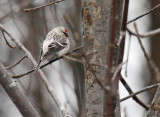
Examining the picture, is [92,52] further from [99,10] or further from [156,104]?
[156,104]

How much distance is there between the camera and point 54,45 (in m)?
5.43

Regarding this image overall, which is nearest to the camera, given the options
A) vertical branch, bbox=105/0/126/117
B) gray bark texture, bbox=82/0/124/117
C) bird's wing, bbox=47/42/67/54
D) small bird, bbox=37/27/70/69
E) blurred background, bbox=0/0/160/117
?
vertical branch, bbox=105/0/126/117

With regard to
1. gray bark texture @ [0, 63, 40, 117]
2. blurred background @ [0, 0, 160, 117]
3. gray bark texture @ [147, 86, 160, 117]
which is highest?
gray bark texture @ [0, 63, 40, 117]

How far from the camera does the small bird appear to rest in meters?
5.10

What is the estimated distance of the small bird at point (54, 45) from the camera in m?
5.10

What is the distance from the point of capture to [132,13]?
31.6 feet

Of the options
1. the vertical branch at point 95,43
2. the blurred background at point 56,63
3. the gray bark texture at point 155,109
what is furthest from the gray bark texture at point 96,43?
the blurred background at point 56,63

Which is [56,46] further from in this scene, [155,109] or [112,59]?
[112,59]

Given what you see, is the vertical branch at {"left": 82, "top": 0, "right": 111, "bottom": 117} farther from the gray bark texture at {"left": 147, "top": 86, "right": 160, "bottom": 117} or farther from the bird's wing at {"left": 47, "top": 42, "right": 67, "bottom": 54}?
the bird's wing at {"left": 47, "top": 42, "right": 67, "bottom": 54}

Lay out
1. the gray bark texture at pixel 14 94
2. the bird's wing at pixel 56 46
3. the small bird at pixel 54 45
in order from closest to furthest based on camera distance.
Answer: the gray bark texture at pixel 14 94, the small bird at pixel 54 45, the bird's wing at pixel 56 46

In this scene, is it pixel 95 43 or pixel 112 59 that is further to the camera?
pixel 95 43

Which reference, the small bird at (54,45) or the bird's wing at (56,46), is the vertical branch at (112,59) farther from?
the bird's wing at (56,46)

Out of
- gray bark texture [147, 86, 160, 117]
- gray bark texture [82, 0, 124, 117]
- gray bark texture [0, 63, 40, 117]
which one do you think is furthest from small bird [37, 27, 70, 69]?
gray bark texture [147, 86, 160, 117]

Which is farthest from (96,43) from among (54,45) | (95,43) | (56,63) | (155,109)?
(56,63)
